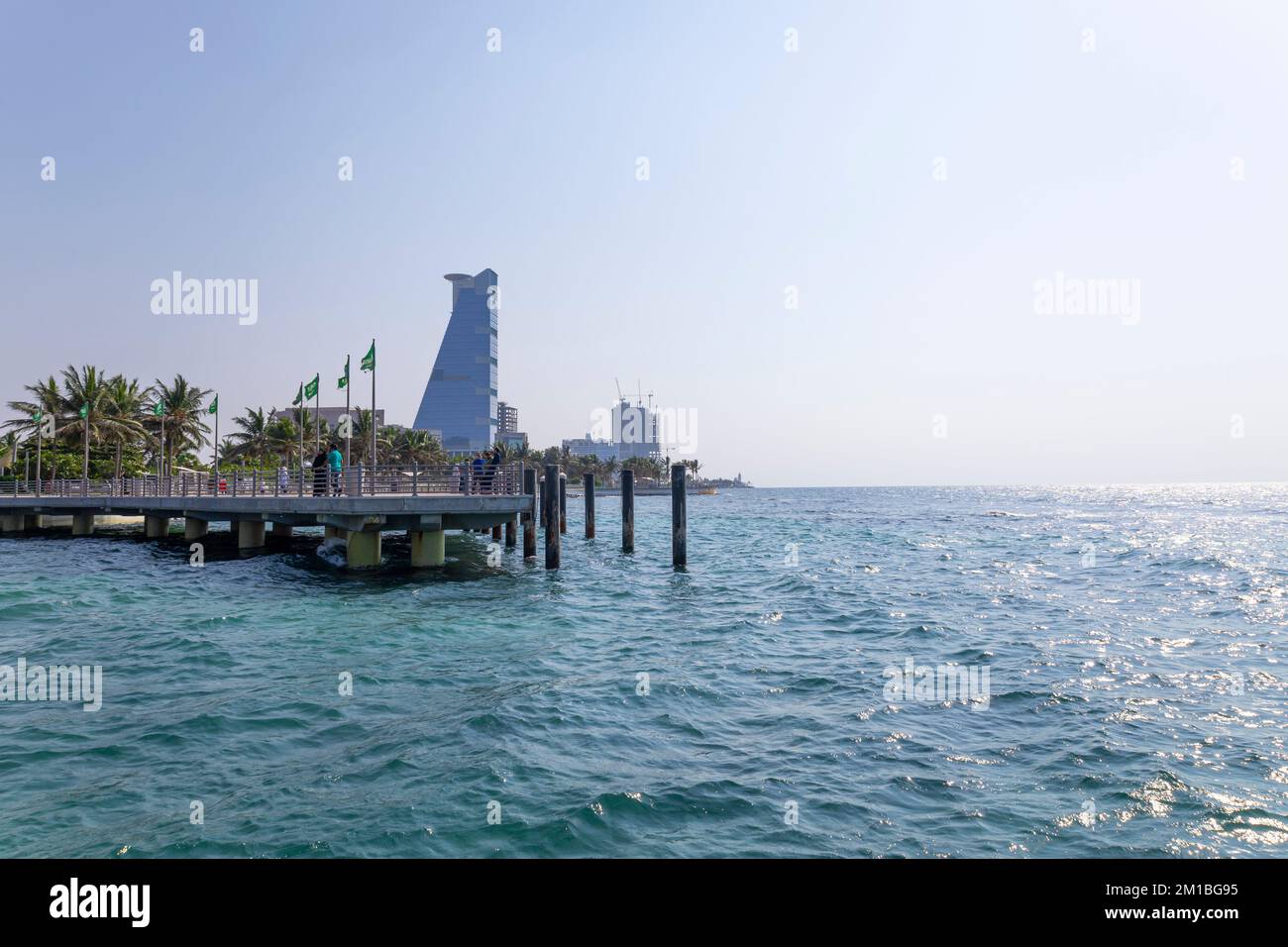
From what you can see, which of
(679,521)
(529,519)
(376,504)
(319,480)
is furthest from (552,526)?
(319,480)

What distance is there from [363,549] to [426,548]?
7.09 feet

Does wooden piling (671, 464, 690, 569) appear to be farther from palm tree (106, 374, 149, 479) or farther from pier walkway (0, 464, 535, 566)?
palm tree (106, 374, 149, 479)

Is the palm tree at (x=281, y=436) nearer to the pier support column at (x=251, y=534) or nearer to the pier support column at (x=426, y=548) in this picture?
the pier support column at (x=251, y=534)

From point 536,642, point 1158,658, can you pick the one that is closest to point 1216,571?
point 1158,658

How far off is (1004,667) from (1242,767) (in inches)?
193

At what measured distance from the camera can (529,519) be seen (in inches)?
1180

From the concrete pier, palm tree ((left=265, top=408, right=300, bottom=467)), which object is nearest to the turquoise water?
the concrete pier

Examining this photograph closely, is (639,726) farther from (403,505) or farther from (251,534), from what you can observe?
(251,534)

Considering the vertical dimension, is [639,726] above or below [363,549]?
below

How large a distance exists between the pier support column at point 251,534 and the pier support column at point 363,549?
367 inches

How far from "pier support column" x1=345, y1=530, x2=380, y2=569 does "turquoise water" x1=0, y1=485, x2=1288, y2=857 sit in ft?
15.7

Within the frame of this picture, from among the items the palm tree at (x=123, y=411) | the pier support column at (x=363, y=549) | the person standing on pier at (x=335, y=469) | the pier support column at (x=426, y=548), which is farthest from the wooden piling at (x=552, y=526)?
the palm tree at (x=123, y=411)

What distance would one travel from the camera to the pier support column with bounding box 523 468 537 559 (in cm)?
2861
